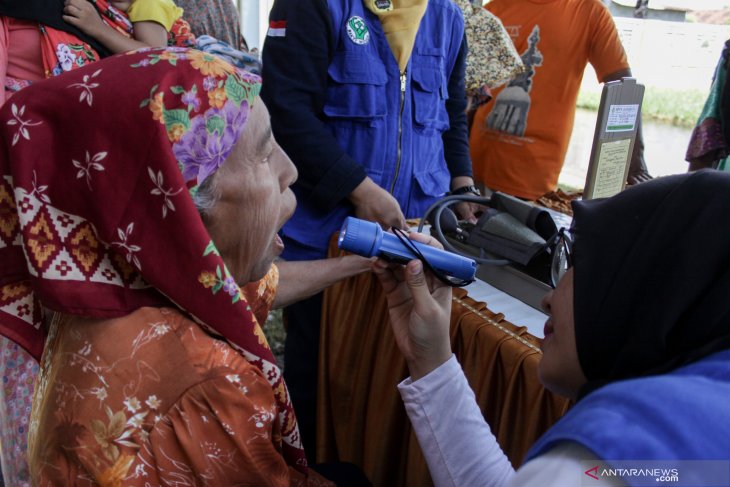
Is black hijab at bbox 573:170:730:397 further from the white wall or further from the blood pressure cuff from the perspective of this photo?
the white wall

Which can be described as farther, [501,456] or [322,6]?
[322,6]

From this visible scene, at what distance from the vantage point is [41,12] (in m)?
1.76

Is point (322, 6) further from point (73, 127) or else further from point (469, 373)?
point (469, 373)

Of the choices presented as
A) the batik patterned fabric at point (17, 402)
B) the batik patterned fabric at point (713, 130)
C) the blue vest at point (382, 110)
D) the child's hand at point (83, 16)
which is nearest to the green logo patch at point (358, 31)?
the blue vest at point (382, 110)

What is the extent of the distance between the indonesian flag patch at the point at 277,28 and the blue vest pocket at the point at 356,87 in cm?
17

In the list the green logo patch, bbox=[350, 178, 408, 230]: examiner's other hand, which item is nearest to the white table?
bbox=[350, 178, 408, 230]: examiner's other hand

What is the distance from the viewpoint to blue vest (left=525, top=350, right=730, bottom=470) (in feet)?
1.51

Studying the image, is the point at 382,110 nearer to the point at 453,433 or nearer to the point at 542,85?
the point at 453,433

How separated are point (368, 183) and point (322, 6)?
1.75 ft

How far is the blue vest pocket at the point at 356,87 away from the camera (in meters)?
1.57

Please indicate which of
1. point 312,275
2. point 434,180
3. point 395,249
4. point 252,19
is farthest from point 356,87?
point 252,19

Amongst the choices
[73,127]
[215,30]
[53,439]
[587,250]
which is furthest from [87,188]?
Answer: [215,30]

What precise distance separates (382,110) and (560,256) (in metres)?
0.73

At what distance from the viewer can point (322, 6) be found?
1.51m
